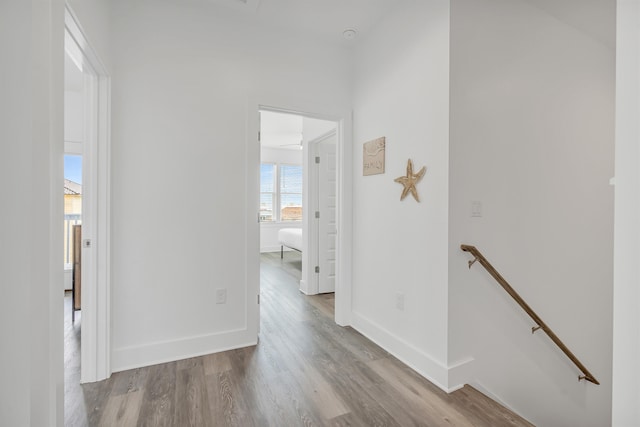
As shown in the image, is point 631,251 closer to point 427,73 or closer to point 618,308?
point 618,308

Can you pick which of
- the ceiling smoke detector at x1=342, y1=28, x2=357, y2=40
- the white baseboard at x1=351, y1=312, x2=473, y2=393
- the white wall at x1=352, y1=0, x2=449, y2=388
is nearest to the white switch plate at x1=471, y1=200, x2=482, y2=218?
the white wall at x1=352, y1=0, x2=449, y2=388

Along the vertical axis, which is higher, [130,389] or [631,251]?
[631,251]

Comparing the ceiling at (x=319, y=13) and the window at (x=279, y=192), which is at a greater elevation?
the ceiling at (x=319, y=13)

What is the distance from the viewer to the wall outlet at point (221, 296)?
233cm

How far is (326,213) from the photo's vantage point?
3943 mm

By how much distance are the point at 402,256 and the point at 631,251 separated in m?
1.58

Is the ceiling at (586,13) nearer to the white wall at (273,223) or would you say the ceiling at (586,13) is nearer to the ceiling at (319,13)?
the ceiling at (319,13)

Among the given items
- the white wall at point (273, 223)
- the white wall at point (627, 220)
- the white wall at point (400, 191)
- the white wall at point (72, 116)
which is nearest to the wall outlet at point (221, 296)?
the white wall at point (400, 191)
